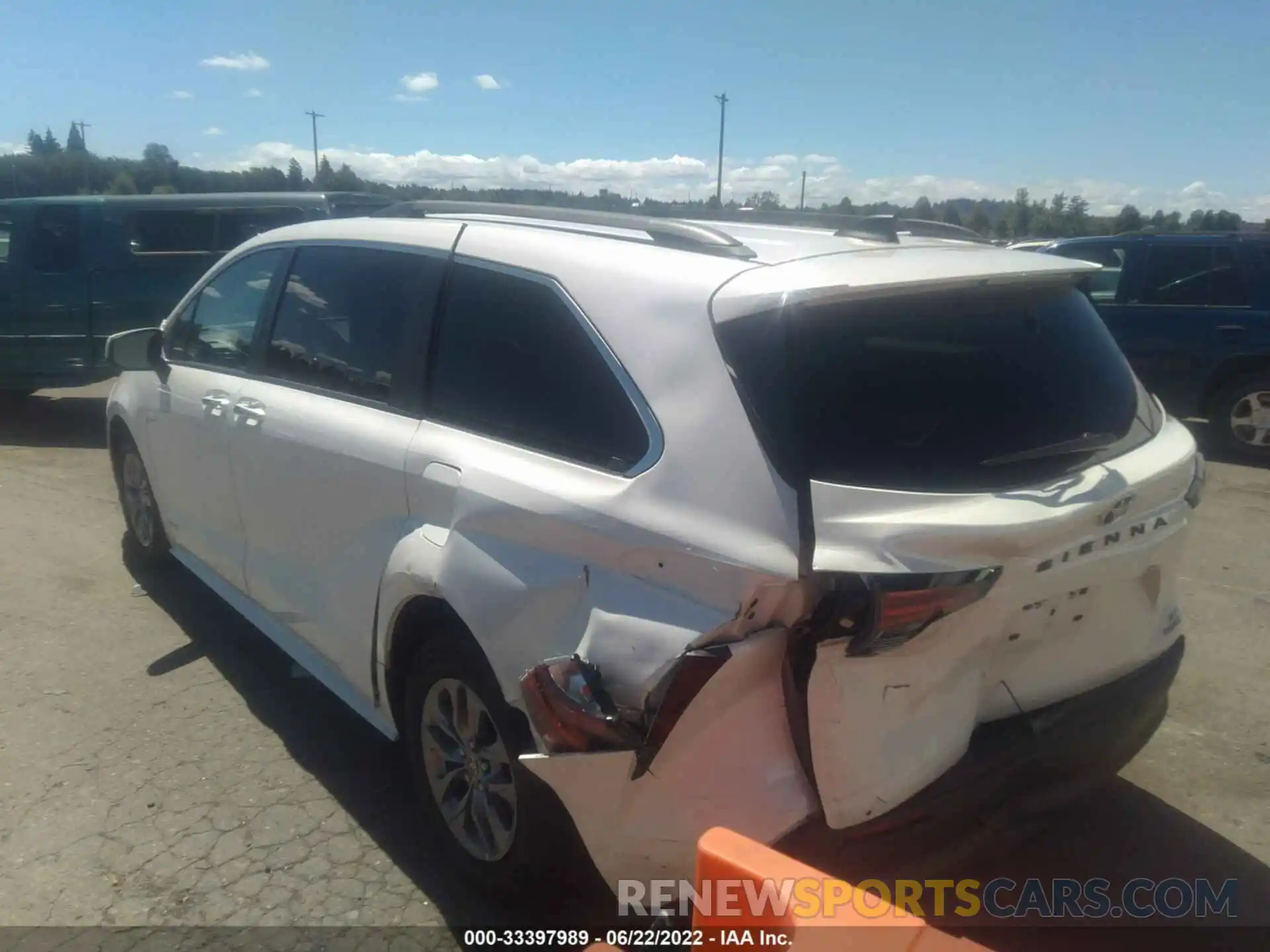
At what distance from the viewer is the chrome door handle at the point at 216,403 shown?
412cm

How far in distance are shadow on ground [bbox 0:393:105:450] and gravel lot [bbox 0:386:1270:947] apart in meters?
4.17

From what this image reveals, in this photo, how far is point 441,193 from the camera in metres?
7.26

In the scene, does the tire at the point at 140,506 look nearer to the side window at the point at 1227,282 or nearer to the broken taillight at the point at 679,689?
the broken taillight at the point at 679,689

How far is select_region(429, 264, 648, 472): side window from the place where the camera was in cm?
246

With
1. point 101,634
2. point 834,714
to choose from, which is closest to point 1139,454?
point 834,714

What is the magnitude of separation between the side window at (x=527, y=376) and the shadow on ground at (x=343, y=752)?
101 cm

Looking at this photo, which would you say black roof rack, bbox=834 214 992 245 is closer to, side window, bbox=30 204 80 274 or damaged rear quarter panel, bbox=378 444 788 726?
damaged rear quarter panel, bbox=378 444 788 726

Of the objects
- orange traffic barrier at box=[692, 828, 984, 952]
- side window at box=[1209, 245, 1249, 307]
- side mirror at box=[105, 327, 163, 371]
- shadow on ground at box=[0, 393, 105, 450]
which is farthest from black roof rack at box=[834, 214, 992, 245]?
shadow on ground at box=[0, 393, 105, 450]

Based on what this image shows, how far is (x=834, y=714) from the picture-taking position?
2.05 meters

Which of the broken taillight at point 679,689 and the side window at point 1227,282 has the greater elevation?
the side window at point 1227,282

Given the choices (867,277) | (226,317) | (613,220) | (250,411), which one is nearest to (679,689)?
(867,277)

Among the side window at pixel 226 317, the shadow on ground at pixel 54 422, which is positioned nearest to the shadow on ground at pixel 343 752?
the side window at pixel 226 317

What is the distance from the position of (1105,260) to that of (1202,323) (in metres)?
1.12

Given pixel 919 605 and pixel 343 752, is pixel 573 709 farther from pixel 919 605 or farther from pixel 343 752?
pixel 343 752
